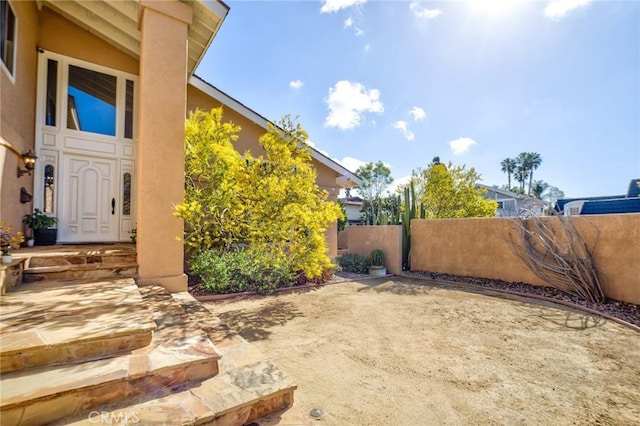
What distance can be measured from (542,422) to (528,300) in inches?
222

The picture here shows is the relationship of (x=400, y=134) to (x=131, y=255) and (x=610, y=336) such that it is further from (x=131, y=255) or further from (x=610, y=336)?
(x=131, y=255)

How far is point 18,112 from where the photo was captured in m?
6.26

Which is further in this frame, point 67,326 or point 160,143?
point 160,143

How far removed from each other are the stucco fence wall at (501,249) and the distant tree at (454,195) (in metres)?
3.05

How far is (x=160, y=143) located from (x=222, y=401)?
4798 millimetres

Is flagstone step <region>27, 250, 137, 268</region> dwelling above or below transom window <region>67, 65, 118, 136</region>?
below

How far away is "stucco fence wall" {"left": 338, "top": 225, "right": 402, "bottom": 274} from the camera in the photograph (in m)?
10.9

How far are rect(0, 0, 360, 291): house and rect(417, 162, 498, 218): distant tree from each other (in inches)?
339

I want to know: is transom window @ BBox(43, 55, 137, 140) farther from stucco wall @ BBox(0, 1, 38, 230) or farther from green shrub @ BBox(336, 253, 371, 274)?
green shrub @ BBox(336, 253, 371, 274)

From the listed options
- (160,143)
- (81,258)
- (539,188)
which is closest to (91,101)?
(160,143)

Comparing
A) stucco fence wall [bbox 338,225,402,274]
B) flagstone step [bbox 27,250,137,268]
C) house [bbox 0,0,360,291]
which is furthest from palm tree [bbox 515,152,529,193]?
flagstone step [bbox 27,250,137,268]

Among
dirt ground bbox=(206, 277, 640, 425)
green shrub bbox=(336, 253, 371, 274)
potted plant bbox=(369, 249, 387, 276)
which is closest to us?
dirt ground bbox=(206, 277, 640, 425)

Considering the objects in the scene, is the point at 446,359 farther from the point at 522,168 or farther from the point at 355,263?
the point at 522,168

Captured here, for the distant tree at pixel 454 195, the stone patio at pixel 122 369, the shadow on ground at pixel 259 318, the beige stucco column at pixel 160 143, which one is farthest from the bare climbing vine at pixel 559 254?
the beige stucco column at pixel 160 143
